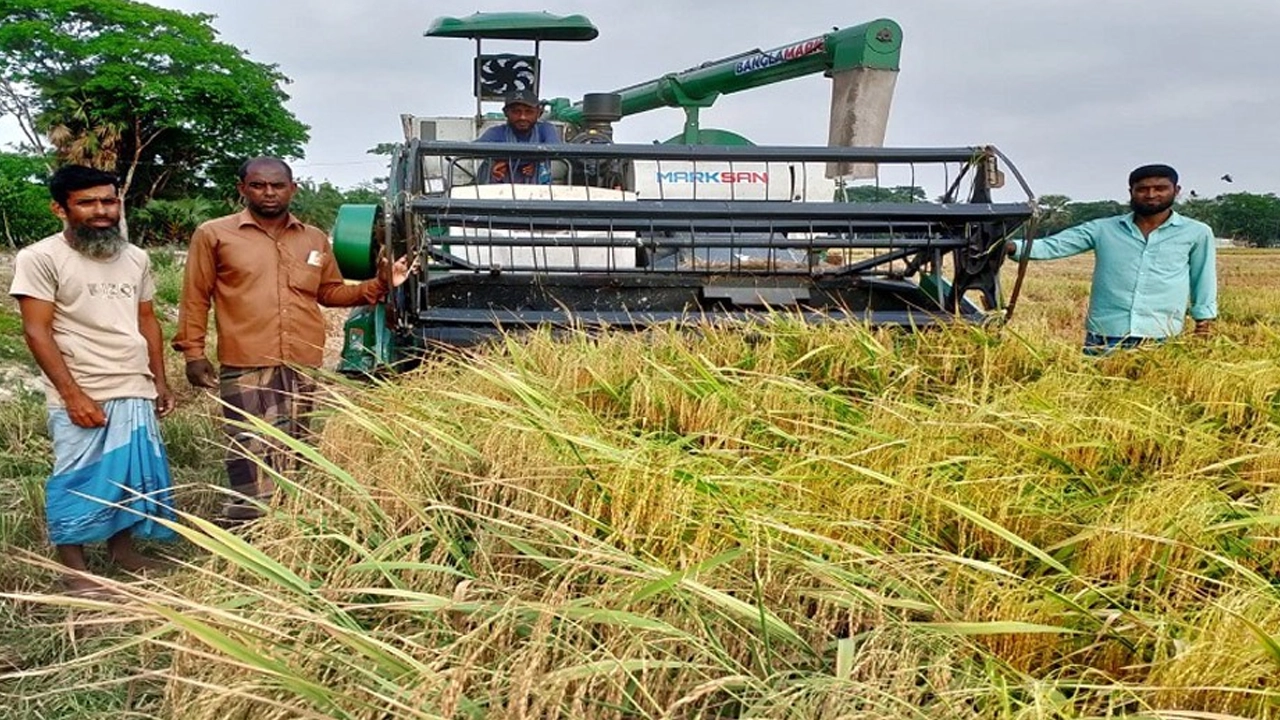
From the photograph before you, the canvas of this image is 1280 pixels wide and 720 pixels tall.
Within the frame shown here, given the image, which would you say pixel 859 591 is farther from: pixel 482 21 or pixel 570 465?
pixel 482 21

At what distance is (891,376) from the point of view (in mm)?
3322

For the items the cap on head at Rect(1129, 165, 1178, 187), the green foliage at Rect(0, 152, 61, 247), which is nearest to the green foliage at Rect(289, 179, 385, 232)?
the green foliage at Rect(0, 152, 61, 247)

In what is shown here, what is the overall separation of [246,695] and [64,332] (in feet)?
7.65

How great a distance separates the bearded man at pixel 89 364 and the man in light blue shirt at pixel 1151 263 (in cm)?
351

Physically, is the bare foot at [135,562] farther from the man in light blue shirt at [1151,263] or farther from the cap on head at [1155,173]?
the cap on head at [1155,173]

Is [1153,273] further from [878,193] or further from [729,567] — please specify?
[729,567]

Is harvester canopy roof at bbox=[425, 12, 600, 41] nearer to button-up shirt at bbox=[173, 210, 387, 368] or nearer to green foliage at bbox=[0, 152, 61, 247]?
button-up shirt at bbox=[173, 210, 387, 368]

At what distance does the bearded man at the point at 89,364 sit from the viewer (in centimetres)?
315

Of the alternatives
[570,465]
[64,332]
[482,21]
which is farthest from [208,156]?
[570,465]

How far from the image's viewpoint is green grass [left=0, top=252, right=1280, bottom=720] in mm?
1460

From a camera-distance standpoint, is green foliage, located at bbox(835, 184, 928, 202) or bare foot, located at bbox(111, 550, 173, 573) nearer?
bare foot, located at bbox(111, 550, 173, 573)

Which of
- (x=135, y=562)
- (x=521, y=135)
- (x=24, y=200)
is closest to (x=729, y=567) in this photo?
(x=135, y=562)

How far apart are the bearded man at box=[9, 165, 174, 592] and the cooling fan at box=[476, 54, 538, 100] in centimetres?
419

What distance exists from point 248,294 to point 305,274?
224mm
